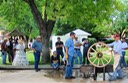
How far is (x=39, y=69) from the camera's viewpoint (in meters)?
15.1

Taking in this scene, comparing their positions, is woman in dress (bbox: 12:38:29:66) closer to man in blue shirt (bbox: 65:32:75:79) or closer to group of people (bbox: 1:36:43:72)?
group of people (bbox: 1:36:43:72)

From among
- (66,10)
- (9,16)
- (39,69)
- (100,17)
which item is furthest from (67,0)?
(9,16)

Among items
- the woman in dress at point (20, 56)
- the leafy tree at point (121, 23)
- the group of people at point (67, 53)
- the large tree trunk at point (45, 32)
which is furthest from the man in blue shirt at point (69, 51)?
the leafy tree at point (121, 23)

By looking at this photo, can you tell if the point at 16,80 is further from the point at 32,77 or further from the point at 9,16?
the point at 9,16

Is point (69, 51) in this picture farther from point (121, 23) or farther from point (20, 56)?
point (121, 23)

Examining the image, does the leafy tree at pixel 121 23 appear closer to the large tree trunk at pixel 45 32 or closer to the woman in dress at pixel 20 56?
the large tree trunk at pixel 45 32

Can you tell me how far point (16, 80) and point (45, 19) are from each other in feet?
25.1

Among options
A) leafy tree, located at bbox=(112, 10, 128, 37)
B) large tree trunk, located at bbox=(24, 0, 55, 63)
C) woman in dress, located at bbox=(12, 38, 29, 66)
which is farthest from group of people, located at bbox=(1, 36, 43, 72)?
leafy tree, located at bbox=(112, 10, 128, 37)

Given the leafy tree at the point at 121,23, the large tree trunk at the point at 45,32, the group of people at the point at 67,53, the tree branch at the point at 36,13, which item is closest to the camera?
the group of people at the point at 67,53

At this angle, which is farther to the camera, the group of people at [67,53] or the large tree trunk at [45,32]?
the large tree trunk at [45,32]

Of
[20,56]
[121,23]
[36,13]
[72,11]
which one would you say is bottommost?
[20,56]

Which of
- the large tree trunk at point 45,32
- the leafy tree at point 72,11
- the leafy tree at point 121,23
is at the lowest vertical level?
the large tree trunk at point 45,32

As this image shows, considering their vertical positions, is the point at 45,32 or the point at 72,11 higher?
the point at 72,11

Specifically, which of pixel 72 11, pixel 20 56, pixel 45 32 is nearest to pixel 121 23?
pixel 45 32
